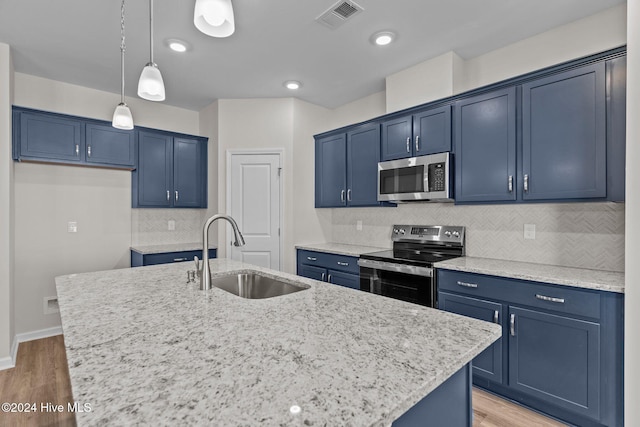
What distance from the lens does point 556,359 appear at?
2.01 m

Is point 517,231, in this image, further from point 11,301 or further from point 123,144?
point 11,301

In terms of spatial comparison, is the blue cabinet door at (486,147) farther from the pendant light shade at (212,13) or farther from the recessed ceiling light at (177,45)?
the recessed ceiling light at (177,45)

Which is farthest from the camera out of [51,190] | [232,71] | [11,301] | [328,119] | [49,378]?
[328,119]

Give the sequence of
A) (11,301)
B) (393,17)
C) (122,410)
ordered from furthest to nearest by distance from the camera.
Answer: (11,301), (393,17), (122,410)

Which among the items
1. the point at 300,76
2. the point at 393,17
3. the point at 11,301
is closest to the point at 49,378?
the point at 11,301

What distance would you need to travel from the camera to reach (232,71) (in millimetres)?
3322

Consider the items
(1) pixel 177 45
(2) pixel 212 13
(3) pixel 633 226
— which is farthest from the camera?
(1) pixel 177 45

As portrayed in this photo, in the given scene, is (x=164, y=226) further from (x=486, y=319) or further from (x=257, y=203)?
(x=486, y=319)

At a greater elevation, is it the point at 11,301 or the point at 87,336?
the point at 87,336

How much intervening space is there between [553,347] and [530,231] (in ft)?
3.02

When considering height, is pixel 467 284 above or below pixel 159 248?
below

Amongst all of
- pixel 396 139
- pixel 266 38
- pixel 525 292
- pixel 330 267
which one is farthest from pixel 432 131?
pixel 330 267

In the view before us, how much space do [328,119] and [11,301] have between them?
394 centimetres

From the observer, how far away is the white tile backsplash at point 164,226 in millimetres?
4129
